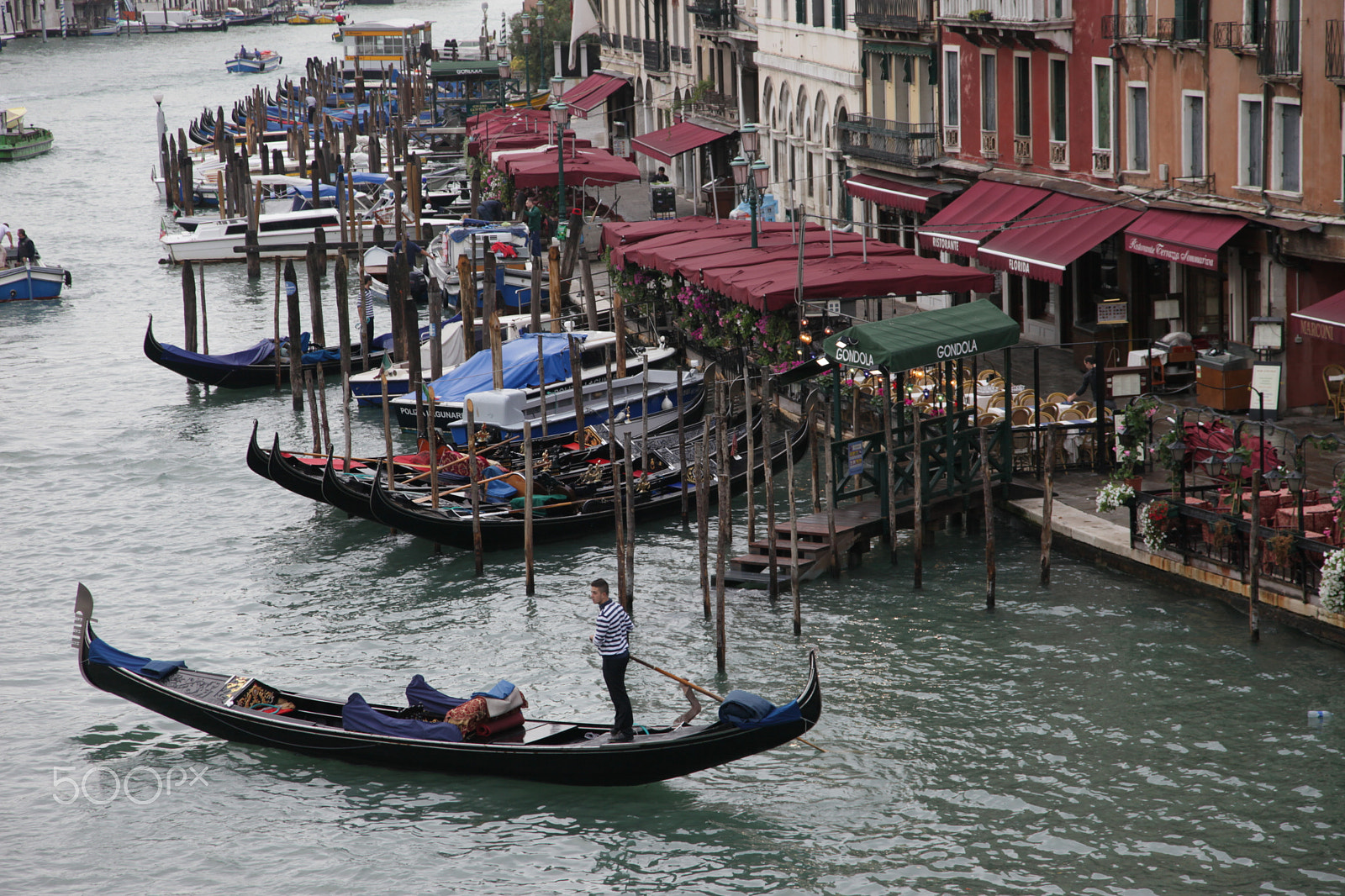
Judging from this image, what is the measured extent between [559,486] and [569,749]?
7.79 metres

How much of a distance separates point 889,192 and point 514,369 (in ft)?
29.1

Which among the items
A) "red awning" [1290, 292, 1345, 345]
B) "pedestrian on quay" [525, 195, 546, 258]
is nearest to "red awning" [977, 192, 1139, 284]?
"red awning" [1290, 292, 1345, 345]

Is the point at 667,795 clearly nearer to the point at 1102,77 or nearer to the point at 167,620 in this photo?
the point at 167,620

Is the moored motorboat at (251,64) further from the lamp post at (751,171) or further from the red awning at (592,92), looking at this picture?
the lamp post at (751,171)

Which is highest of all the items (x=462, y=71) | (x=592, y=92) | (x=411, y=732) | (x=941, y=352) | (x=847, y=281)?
(x=462, y=71)

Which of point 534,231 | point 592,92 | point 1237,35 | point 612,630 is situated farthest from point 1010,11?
point 592,92

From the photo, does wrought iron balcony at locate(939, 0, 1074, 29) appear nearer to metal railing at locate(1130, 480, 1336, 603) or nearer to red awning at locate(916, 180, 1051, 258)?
red awning at locate(916, 180, 1051, 258)

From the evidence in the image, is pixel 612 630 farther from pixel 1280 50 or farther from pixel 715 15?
pixel 715 15

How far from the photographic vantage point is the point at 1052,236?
24.0 m

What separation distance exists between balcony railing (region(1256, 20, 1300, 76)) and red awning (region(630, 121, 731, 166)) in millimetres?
20499

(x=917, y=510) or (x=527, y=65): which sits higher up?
(x=527, y=65)

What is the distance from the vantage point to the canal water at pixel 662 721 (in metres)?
12.7

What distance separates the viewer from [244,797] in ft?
46.9

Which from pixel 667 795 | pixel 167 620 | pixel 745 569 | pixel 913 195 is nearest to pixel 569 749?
pixel 667 795
